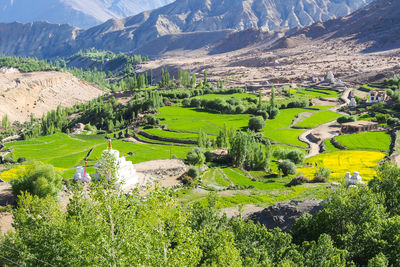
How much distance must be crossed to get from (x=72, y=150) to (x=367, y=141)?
74208mm

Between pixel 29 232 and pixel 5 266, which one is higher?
pixel 29 232

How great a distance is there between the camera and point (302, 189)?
162ft

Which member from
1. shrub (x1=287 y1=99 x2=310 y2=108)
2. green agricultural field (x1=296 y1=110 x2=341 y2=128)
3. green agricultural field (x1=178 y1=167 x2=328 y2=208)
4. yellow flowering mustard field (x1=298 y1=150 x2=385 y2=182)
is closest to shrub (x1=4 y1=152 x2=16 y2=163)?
green agricultural field (x1=178 y1=167 x2=328 y2=208)

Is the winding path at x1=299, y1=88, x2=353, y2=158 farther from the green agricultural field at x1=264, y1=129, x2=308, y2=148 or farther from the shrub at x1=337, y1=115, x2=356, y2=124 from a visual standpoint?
the shrub at x1=337, y1=115, x2=356, y2=124

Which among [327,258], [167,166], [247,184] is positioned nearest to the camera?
[327,258]

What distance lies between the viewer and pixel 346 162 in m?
65.0

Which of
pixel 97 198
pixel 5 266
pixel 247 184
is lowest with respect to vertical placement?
pixel 247 184

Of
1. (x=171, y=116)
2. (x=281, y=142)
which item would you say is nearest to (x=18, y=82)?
(x=171, y=116)

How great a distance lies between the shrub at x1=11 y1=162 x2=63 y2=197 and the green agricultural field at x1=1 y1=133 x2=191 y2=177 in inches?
716

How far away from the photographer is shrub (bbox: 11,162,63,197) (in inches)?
1679

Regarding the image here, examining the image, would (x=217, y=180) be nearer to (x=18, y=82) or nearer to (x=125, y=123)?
(x=125, y=123)

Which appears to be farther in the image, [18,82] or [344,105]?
[18,82]

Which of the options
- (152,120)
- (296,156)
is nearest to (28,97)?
(152,120)

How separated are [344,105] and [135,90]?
361 ft
